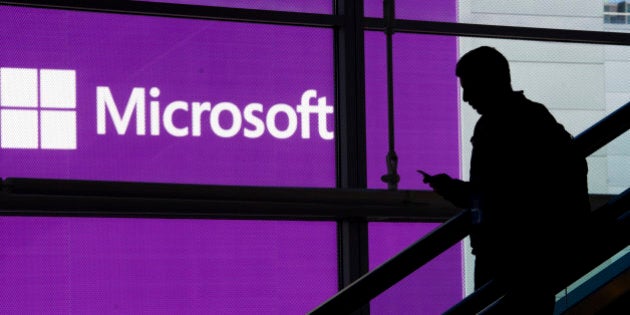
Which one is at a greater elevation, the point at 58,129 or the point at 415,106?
the point at 415,106

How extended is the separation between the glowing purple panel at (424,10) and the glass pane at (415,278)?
1.09 metres

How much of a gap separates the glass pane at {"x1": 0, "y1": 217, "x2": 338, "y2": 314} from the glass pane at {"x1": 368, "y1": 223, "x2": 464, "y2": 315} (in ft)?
0.81

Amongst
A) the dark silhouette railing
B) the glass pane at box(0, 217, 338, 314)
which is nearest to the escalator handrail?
the dark silhouette railing

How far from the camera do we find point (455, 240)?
8.98ft

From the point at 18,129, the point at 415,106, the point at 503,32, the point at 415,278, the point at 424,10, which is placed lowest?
the point at 415,278

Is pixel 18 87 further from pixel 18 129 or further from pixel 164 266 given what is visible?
pixel 164 266

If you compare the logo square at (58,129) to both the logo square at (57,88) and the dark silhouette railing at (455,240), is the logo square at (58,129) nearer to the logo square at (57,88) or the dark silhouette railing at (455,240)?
the logo square at (57,88)

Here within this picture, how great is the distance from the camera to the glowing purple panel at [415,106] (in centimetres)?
591

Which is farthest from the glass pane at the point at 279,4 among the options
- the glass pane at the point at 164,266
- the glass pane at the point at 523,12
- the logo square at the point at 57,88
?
the glass pane at the point at 164,266

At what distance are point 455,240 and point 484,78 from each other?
0.40 m

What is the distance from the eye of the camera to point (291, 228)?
18.9ft

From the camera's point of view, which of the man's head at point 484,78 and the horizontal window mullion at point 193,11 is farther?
the horizontal window mullion at point 193,11

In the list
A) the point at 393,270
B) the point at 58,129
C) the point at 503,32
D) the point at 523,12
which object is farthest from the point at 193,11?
the point at 393,270

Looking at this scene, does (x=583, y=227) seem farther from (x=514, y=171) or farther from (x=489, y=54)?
(x=489, y=54)
